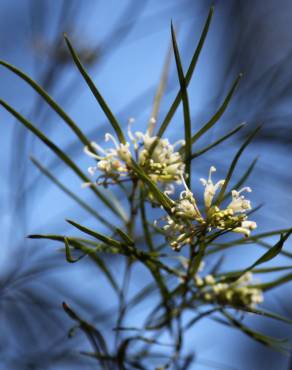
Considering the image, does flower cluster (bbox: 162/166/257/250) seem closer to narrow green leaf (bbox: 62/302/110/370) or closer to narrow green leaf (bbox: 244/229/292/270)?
narrow green leaf (bbox: 244/229/292/270)

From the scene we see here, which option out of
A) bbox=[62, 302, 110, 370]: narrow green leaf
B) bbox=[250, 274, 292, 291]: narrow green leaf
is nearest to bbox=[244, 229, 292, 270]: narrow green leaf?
bbox=[250, 274, 292, 291]: narrow green leaf

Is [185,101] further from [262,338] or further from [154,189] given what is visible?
[262,338]

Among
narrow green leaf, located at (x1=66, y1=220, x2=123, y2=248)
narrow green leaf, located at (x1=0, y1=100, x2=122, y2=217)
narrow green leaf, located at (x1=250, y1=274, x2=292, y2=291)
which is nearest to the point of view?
narrow green leaf, located at (x1=66, y1=220, x2=123, y2=248)

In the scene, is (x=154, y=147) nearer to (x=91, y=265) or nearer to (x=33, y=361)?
(x=33, y=361)

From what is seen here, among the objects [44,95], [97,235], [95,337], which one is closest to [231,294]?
[95,337]

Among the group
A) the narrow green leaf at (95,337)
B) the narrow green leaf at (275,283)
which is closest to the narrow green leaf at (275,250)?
the narrow green leaf at (275,283)

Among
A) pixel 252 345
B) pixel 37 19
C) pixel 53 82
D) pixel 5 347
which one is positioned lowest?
pixel 252 345

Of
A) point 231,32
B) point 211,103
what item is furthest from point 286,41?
point 211,103
